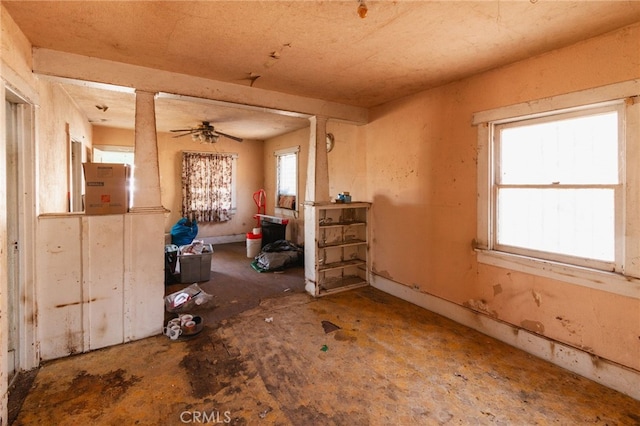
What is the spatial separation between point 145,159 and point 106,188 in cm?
41

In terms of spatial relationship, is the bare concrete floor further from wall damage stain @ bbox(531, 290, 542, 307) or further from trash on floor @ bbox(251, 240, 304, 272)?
trash on floor @ bbox(251, 240, 304, 272)

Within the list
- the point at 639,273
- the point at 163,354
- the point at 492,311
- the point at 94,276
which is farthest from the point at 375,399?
the point at 94,276

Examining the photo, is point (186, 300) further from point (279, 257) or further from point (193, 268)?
point (279, 257)

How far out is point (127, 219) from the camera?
274 cm

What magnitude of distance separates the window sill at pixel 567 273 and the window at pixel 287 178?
4188mm

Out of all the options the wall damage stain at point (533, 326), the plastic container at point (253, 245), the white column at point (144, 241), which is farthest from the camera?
the plastic container at point (253, 245)

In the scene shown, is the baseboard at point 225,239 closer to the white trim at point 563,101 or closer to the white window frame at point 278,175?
the white window frame at point 278,175

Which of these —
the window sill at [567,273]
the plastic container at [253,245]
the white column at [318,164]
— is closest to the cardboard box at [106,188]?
the white column at [318,164]

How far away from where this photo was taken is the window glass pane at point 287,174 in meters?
6.49

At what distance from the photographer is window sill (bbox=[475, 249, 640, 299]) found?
2.09m

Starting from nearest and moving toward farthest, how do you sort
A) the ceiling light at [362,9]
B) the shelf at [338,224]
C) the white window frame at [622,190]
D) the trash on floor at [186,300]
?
the ceiling light at [362,9]
the white window frame at [622,190]
the trash on floor at [186,300]
the shelf at [338,224]

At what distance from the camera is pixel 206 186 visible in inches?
273

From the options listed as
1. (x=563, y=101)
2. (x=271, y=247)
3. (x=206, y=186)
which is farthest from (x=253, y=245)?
(x=563, y=101)

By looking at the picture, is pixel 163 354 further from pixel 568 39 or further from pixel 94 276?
pixel 568 39
